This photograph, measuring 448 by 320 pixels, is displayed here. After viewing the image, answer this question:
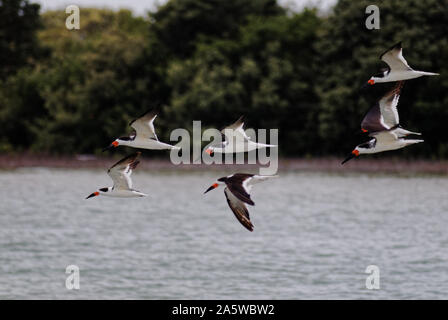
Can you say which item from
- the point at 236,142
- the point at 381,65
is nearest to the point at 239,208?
the point at 236,142

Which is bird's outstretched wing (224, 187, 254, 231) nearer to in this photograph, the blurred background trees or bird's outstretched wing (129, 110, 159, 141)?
bird's outstretched wing (129, 110, 159, 141)

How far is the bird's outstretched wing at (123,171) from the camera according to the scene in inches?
536

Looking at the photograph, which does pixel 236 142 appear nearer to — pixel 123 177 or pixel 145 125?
pixel 145 125

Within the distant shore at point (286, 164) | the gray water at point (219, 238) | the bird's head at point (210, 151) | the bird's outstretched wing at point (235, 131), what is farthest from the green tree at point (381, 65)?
the bird's head at point (210, 151)

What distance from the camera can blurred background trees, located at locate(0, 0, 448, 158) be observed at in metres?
53.6

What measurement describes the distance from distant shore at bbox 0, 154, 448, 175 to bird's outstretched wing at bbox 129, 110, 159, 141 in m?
44.1

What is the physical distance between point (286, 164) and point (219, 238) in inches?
709

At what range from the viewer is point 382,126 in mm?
13539

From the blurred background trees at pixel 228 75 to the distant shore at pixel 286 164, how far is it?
29.5 inches

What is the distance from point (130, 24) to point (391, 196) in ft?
118

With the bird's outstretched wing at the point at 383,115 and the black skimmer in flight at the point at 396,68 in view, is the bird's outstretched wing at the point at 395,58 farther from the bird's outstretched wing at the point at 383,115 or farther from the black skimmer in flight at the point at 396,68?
the bird's outstretched wing at the point at 383,115
